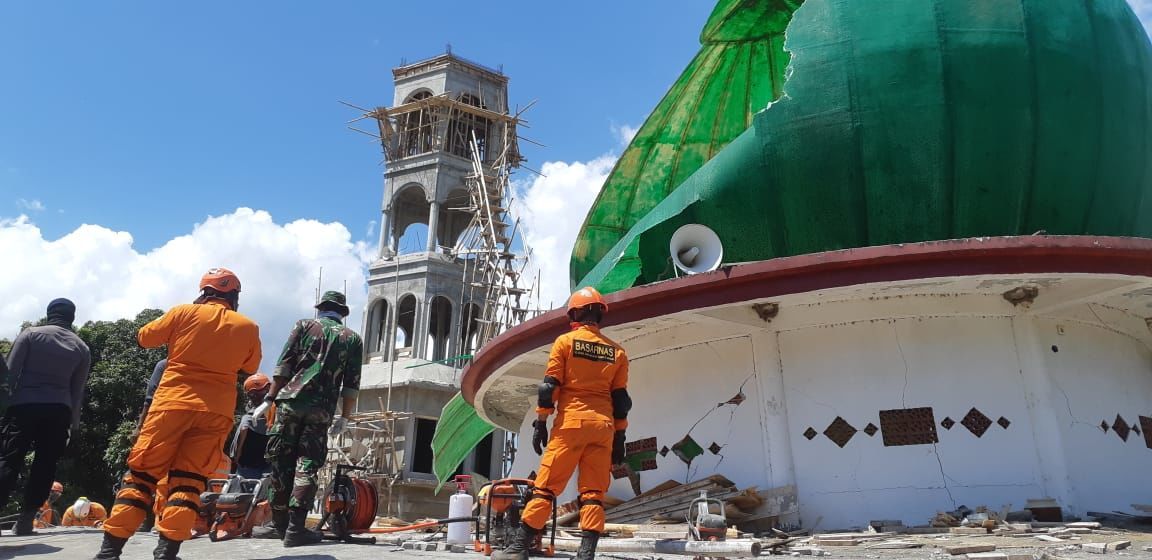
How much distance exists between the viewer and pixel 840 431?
8.60m

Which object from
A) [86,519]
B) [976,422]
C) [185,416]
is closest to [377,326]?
[86,519]

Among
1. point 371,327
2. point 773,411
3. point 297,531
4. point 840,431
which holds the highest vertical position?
point 371,327

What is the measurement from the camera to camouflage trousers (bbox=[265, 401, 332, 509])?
6301 millimetres

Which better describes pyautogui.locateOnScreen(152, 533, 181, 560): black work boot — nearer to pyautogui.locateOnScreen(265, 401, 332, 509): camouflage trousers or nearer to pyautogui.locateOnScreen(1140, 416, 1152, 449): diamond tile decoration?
pyautogui.locateOnScreen(265, 401, 332, 509): camouflage trousers

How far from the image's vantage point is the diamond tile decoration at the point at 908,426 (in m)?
8.34

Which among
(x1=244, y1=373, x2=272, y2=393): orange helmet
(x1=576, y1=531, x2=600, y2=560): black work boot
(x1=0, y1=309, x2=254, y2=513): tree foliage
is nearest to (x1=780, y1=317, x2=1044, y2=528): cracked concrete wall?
(x1=576, y1=531, x2=600, y2=560): black work boot

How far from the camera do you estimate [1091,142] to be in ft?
28.9

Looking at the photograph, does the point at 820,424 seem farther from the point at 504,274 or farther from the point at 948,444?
the point at 504,274

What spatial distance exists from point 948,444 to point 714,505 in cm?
243

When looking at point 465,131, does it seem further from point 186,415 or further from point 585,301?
point 186,415

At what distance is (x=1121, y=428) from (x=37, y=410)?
10.5m

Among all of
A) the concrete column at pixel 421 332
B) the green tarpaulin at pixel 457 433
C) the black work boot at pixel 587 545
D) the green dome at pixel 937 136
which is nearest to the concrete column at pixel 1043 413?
the green dome at pixel 937 136

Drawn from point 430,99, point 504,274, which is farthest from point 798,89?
point 430,99

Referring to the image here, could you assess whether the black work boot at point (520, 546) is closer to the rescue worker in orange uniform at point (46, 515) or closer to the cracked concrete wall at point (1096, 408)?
the rescue worker in orange uniform at point (46, 515)
